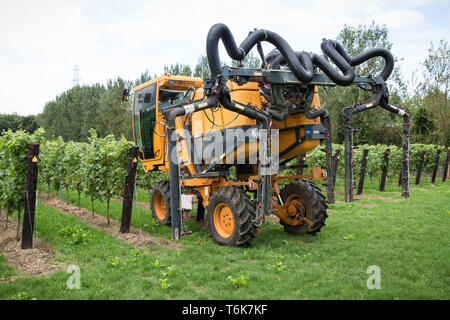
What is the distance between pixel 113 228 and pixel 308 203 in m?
4.56

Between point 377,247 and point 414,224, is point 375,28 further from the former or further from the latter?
point 377,247

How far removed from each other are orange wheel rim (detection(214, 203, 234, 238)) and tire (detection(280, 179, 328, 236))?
1.49 m

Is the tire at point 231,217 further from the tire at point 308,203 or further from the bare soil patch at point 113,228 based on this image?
the tire at point 308,203

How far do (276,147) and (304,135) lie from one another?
59 cm

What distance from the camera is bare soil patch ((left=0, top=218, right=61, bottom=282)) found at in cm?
553

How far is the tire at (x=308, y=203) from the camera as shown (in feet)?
24.0

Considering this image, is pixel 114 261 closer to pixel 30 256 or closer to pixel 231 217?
pixel 30 256

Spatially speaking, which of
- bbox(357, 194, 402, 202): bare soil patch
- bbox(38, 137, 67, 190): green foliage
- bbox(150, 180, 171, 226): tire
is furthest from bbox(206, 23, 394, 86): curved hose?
bbox(357, 194, 402, 202): bare soil patch

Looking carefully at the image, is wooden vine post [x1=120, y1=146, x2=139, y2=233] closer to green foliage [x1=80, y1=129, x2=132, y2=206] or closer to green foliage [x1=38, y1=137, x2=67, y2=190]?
green foliage [x1=80, y1=129, x2=132, y2=206]

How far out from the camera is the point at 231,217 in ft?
22.3

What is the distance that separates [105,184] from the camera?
9.16m

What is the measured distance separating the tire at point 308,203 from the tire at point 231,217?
1.47 metres

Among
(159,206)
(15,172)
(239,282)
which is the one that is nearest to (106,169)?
(159,206)
